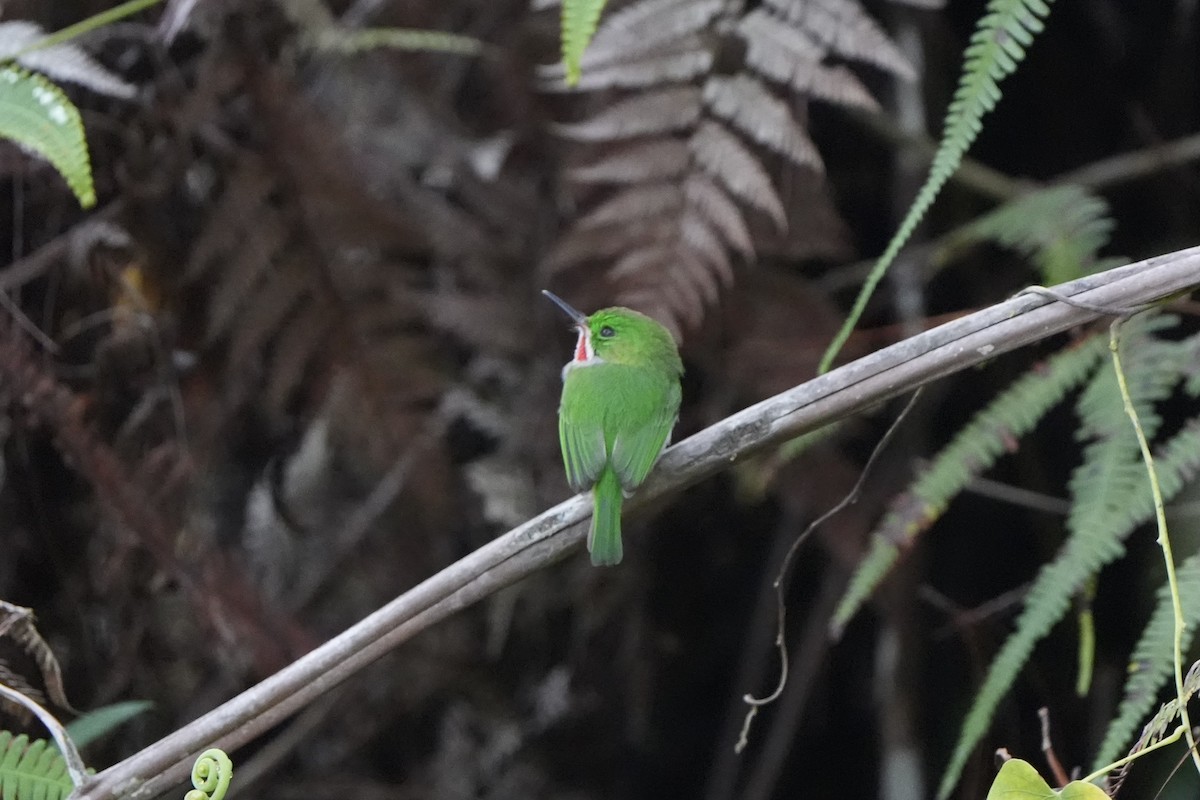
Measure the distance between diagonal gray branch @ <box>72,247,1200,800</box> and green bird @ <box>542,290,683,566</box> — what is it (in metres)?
0.31

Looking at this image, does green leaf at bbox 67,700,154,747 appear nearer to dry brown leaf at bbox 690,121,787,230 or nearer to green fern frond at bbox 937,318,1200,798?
green fern frond at bbox 937,318,1200,798

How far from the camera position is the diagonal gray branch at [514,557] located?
4.15 ft

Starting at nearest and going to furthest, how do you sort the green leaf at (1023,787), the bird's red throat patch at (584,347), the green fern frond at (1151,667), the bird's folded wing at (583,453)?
the green leaf at (1023,787), the green fern frond at (1151,667), the bird's folded wing at (583,453), the bird's red throat patch at (584,347)

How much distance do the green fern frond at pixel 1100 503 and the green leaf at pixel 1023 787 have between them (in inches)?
18.3

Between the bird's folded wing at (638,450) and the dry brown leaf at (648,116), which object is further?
the dry brown leaf at (648,116)

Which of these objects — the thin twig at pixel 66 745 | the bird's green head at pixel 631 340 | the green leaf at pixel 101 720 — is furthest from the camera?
the bird's green head at pixel 631 340

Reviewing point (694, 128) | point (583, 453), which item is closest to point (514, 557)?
point (583, 453)

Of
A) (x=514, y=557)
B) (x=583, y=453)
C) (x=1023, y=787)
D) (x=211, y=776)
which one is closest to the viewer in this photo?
(x=1023, y=787)

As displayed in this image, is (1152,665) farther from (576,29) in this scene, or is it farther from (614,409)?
(576,29)

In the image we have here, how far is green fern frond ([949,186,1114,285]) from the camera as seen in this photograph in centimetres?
210

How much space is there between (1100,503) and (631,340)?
80 cm

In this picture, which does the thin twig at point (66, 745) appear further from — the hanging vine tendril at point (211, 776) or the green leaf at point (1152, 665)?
the green leaf at point (1152, 665)

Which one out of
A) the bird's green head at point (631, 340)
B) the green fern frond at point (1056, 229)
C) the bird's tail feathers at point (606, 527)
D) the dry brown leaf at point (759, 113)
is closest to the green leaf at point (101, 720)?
the bird's tail feathers at point (606, 527)

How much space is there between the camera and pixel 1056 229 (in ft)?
7.08
